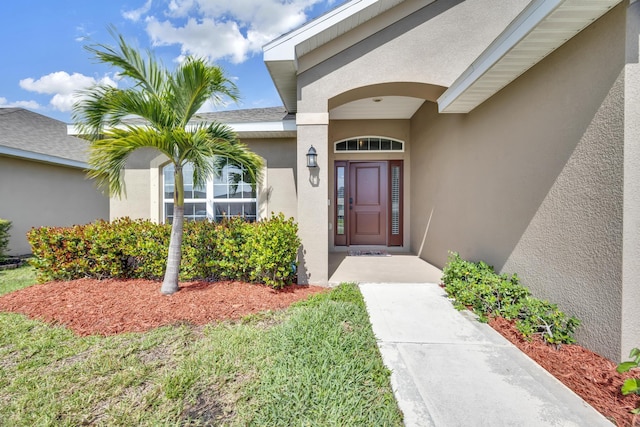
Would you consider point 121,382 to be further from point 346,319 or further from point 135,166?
point 135,166

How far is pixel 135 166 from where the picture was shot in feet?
20.6

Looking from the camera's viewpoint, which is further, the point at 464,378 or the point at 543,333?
the point at 543,333

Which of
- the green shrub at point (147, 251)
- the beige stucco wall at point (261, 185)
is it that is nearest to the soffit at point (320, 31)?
the beige stucco wall at point (261, 185)

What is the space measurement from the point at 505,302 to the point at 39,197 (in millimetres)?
11675

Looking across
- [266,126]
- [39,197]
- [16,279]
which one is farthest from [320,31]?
[39,197]

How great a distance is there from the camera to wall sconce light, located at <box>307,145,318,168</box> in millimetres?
4363

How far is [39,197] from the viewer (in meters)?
7.79

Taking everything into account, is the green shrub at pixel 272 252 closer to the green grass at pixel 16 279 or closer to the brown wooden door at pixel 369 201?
the brown wooden door at pixel 369 201

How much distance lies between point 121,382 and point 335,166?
6244 mm

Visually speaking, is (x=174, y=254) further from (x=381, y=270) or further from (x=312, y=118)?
(x=381, y=270)

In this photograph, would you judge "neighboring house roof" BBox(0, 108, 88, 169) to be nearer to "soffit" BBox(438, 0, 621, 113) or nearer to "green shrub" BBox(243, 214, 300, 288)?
"green shrub" BBox(243, 214, 300, 288)

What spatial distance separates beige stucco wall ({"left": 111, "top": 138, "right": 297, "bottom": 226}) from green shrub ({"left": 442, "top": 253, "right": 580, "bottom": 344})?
3.73m

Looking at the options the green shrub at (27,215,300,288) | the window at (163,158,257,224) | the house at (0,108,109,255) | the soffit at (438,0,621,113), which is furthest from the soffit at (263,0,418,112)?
the house at (0,108,109,255)

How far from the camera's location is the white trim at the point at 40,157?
6.72 metres
